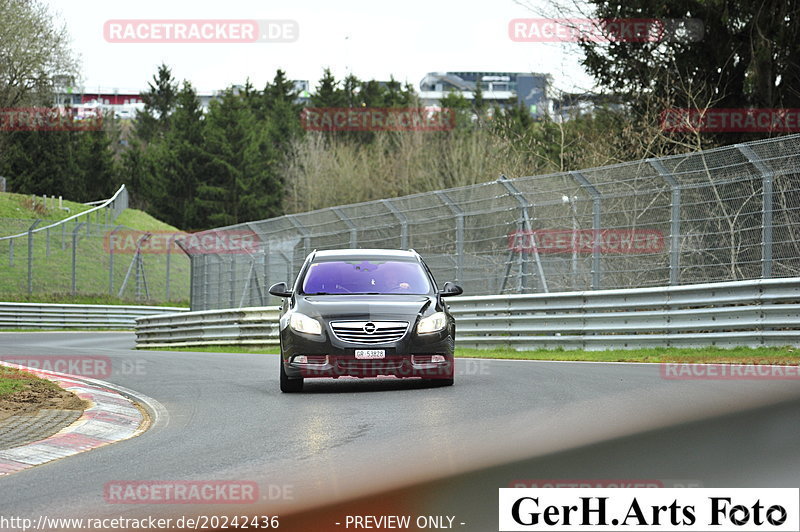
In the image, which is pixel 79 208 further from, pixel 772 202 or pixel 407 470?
pixel 407 470

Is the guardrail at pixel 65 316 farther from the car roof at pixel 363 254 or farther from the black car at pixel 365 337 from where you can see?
the black car at pixel 365 337

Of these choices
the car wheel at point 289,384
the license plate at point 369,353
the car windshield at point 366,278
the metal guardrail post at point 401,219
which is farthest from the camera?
the metal guardrail post at point 401,219

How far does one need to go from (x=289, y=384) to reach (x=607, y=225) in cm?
827

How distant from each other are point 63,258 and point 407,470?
46943 mm

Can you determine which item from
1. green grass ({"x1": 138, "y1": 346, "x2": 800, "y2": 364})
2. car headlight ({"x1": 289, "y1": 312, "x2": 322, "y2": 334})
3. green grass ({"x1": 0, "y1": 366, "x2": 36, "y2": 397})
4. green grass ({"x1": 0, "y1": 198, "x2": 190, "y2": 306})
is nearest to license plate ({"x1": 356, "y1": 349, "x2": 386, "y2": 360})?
car headlight ({"x1": 289, "y1": 312, "x2": 322, "y2": 334})

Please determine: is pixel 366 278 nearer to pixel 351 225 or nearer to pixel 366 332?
pixel 366 332

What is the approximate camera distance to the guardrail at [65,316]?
44.0 m

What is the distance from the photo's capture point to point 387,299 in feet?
47.1

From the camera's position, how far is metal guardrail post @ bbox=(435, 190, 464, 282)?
2383 cm

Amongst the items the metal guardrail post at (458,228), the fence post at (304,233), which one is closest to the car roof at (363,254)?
the metal guardrail post at (458,228)

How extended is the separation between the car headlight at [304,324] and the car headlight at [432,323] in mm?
1135

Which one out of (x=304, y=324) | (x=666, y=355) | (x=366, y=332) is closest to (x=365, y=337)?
(x=366, y=332)

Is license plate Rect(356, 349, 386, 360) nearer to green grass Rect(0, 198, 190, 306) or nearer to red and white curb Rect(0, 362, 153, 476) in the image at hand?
red and white curb Rect(0, 362, 153, 476)

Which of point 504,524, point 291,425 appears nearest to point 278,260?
point 291,425
